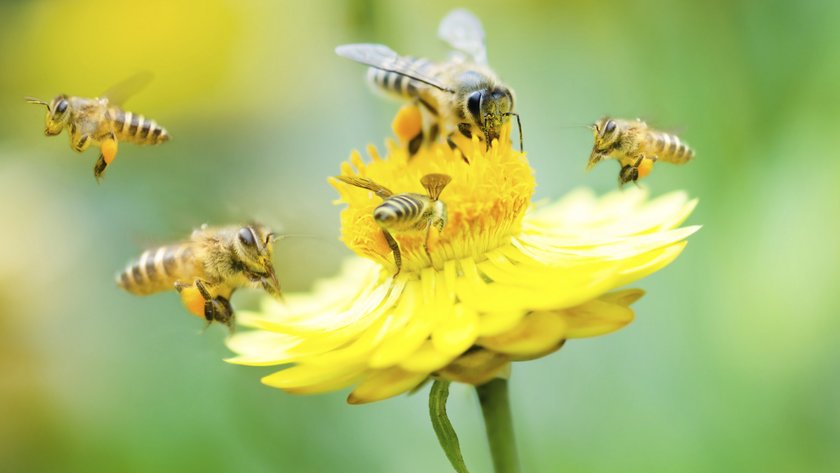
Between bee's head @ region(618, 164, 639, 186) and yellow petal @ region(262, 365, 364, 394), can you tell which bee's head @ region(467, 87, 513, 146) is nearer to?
bee's head @ region(618, 164, 639, 186)

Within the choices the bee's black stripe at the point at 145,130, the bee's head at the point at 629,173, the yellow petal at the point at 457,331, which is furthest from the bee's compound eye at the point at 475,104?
the bee's black stripe at the point at 145,130

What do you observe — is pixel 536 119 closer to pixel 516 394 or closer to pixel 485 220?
pixel 516 394

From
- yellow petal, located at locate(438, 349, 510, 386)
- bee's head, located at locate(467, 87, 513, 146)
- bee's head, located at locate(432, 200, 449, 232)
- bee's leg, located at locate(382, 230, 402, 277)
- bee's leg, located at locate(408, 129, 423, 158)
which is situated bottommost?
yellow petal, located at locate(438, 349, 510, 386)

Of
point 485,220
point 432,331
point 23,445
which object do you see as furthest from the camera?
point 23,445

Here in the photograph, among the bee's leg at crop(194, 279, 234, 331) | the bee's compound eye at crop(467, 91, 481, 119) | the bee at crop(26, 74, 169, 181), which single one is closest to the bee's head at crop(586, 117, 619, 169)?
the bee's compound eye at crop(467, 91, 481, 119)

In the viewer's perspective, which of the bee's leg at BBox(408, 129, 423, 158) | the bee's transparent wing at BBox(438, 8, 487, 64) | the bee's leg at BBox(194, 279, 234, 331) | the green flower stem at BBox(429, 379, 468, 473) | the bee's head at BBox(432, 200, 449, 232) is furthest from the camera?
the bee's transparent wing at BBox(438, 8, 487, 64)

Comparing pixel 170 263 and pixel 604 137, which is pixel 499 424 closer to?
pixel 604 137

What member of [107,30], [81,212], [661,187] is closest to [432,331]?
[661,187]
